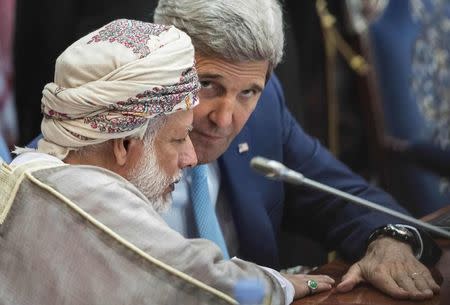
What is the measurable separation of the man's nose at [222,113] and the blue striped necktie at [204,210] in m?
0.17

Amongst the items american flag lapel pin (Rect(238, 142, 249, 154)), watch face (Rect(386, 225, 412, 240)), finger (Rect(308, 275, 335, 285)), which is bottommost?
watch face (Rect(386, 225, 412, 240))

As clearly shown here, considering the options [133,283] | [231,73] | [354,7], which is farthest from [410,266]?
[354,7]

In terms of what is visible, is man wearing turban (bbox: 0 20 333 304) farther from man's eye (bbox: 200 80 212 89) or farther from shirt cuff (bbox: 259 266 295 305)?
man's eye (bbox: 200 80 212 89)

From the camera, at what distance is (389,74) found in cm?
359

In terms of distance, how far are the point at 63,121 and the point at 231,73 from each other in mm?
508

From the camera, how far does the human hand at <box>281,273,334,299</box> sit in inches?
77.7

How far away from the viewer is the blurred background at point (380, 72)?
3.26 meters

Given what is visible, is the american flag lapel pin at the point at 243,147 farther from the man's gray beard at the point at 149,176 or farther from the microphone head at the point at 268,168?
the microphone head at the point at 268,168

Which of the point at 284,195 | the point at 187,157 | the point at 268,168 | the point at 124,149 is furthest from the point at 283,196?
the point at 268,168

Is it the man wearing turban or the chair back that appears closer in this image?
the man wearing turban

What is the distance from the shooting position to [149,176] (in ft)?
6.30

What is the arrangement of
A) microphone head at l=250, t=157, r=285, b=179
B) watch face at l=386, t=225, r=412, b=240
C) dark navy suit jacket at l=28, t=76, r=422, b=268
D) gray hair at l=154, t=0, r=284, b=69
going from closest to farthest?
microphone head at l=250, t=157, r=285, b=179 < gray hair at l=154, t=0, r=284, b=69 < watch face at l=386, t=225, r=412, b=240 < dark navy suit jacket at l=28, t=76, r=422, b=268

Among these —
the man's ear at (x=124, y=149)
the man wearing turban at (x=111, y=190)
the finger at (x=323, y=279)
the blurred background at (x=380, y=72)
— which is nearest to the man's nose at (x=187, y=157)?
the man wearing turban at (x=111, y=190)

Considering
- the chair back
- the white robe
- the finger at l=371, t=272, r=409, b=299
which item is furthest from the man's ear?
the chair back
